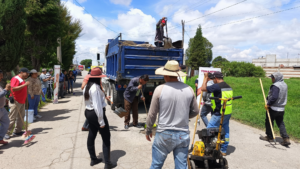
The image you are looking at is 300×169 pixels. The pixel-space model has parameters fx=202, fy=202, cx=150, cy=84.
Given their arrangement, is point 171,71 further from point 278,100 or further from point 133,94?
point 278,100

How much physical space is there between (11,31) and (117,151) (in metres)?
6.23

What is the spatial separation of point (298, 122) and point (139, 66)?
578cm

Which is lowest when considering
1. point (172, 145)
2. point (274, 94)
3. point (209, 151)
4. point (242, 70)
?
point (209, 151)

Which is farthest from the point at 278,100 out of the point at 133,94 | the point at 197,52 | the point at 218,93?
the point at 197,52

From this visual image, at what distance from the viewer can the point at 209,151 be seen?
327cm

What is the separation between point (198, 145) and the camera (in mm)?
→ 3213

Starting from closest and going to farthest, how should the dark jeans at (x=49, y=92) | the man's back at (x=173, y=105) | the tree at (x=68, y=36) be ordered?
the man's back at (x=173, y=105)
the dark jeans at (x=49, y=92)
the tree at (x=68, y=36)

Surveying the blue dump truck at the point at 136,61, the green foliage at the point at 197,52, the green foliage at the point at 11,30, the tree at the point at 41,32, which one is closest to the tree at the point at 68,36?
the tree at the point at 41,32

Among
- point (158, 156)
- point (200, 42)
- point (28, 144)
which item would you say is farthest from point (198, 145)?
point (200, 42)

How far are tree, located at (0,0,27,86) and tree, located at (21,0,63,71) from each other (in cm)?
430

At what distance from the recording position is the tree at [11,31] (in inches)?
277

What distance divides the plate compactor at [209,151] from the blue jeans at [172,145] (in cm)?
71

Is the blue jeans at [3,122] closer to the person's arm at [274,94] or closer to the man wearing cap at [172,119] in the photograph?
the man wearing cap at [172,119]

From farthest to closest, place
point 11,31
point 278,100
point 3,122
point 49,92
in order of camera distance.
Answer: point 49,92 → point 11,31 → point 278,100 → point 3,122
